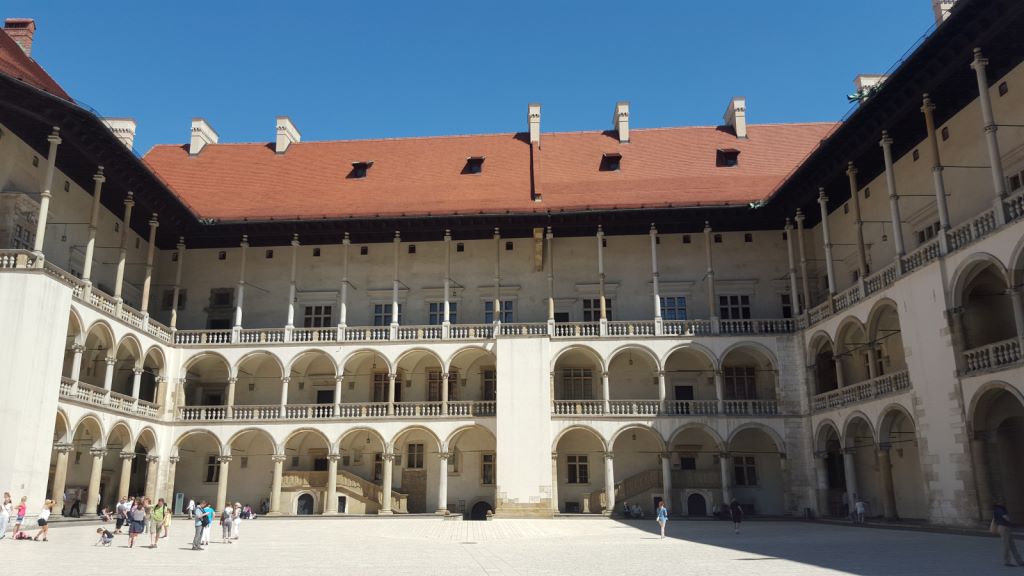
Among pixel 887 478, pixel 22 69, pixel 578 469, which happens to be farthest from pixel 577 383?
pixel 22 69

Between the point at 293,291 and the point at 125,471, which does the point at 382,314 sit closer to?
the point at 293,291

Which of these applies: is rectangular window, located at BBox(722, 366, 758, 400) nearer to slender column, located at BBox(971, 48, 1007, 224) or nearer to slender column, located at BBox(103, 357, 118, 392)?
slender column, located at BBox(971, 48, 1007, 224)

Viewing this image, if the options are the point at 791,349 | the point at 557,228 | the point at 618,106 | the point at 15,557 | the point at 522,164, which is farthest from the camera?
the point at 618,106

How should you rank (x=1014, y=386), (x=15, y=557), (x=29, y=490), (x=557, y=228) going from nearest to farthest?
1. (x=15, y=557)
2. (x=1014, y=386)
3. (x=29, y=490)
4. (x=557, y=228)

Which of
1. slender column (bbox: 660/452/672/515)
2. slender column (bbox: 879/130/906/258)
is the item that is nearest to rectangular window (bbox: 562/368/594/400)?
slender column (bbox: 660/452/672/515)

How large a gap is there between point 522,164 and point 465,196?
14.1ft

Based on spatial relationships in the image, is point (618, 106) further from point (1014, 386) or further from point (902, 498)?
point (1014, 386)

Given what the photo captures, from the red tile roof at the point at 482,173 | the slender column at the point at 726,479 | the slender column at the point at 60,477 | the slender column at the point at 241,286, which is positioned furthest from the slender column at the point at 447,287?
the slender column at the point at 60,477

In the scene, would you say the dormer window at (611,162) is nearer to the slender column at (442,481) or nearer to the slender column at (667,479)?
the slender column at (667,479)

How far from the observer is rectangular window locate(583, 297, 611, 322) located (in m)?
31.1

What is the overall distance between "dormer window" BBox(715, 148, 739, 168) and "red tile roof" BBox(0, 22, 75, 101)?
23.9m

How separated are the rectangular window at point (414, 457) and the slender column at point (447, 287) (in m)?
3.09

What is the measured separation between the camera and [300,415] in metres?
29.6

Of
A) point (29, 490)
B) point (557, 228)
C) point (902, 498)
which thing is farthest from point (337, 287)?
point (902, 498)
